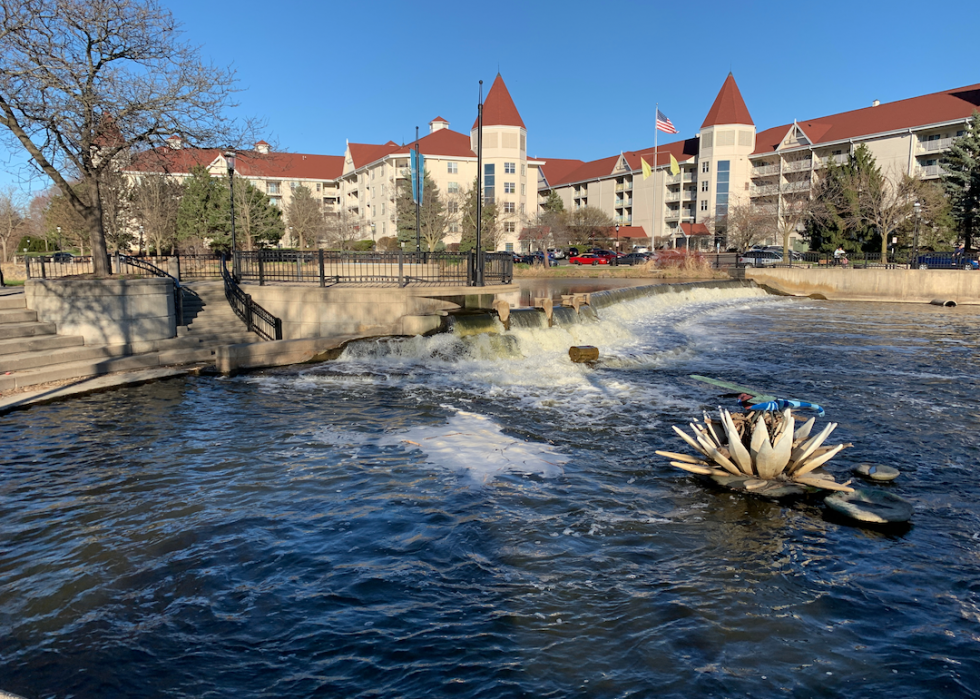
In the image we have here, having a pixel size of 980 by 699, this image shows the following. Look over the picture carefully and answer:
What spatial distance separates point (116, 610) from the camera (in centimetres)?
538

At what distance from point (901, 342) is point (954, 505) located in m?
15.7

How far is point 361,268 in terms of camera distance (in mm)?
22750

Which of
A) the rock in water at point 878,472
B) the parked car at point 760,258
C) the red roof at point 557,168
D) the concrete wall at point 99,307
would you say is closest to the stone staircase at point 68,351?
the concrete wall at point 99,307

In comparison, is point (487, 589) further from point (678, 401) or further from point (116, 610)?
point (678, 401)

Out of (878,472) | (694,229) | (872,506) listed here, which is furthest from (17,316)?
(694,229)

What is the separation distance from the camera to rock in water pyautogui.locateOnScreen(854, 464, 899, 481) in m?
8.24

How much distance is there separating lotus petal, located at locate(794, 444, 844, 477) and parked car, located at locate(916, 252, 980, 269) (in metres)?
36.4

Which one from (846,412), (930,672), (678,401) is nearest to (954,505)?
(930,672)

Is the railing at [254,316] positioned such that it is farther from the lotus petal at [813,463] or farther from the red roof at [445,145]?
Answer: the red roof at [445,145]

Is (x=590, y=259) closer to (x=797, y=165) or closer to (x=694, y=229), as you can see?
(x=694, y=229)

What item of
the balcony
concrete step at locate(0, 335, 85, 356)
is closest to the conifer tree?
the balcony

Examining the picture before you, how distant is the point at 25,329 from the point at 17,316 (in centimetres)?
68

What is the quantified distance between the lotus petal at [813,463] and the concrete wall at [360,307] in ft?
36.0

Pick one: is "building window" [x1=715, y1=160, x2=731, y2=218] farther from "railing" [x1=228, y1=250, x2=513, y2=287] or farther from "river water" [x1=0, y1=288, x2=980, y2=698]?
"river water" [x1=0, y1=288, x2=980, y2=698]
